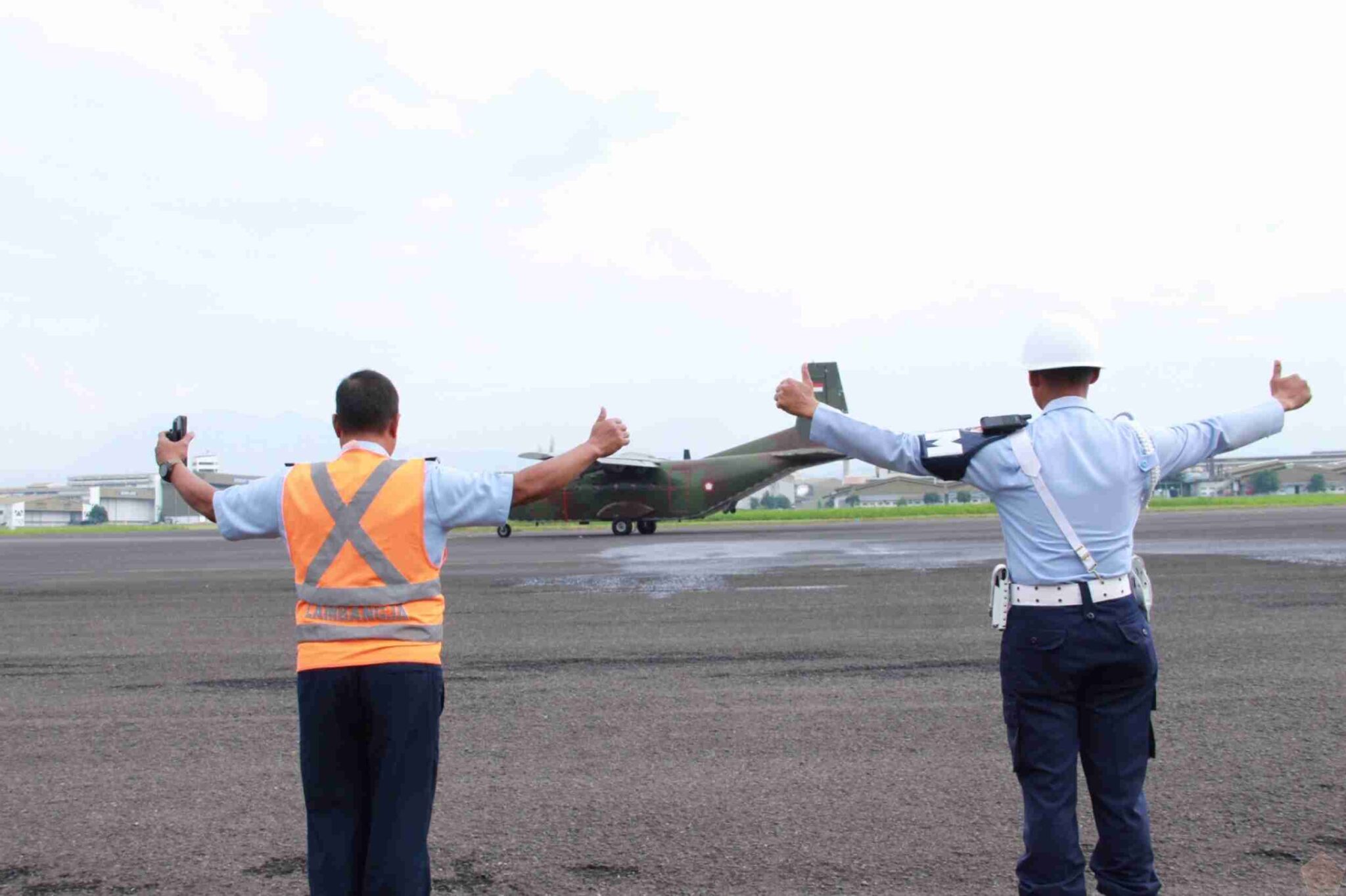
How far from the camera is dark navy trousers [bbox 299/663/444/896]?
3227 millimetres

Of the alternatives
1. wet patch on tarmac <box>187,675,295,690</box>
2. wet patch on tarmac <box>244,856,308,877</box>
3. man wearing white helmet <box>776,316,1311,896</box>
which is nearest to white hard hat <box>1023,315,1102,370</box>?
man wearing white helmet <box>776,316,1311,896</box>

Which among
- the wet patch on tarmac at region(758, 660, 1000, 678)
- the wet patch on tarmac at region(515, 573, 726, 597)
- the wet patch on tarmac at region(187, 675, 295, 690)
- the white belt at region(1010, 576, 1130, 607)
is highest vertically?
the white belt at region(1010, 576, 1130, 607)

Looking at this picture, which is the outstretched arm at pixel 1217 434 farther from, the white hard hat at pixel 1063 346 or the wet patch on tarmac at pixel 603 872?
the wet patch on tarmac at pixel 603 872

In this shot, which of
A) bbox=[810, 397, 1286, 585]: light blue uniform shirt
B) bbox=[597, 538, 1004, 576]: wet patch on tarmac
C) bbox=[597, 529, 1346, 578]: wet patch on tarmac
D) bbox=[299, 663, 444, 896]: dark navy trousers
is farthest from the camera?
bbox=[597, 538, 1004, 576]: wet patch on tarmac

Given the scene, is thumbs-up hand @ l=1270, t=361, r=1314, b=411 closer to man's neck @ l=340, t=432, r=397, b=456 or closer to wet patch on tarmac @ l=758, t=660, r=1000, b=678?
man's neck @ l=340, t=432, r=397, b=456

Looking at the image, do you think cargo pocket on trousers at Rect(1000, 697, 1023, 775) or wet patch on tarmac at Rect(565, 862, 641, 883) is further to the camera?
wet patch on tarmac at Rect(565, 862, 641, 883)

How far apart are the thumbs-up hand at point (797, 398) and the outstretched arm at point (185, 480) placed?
202 cm

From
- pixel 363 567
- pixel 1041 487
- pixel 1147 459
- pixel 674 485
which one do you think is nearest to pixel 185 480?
pixel 363 567

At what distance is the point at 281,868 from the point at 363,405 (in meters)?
2.36

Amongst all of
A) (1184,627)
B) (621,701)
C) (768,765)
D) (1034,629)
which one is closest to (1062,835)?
(1034,629)

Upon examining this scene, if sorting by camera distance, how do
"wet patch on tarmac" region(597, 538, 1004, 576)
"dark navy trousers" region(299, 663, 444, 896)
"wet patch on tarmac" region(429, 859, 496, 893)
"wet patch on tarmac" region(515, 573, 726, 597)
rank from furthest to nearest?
"wet patch on tarmac" region(597, 538, 1004, 576), "wet patch on tarmac" region(515, 573, 726, 597), "wet patch on tarmac" region(429, 859, 496, 893), "dark navy trousers" region(299, 663, 444, 896)

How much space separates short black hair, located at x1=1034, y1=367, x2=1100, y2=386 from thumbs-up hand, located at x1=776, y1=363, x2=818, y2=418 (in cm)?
79

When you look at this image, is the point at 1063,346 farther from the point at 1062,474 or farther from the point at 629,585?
the point at 629,585

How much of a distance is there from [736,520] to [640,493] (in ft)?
56.3
